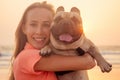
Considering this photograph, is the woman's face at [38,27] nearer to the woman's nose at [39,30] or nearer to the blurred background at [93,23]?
the woman's nose at [39,30]

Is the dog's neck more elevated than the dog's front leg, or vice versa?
the dog's neck

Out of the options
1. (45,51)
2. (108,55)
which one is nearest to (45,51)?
(45,51)

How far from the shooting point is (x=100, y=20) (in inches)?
164

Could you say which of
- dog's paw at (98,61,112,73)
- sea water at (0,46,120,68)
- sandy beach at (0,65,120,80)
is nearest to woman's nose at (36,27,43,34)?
dog's paw at (98,61,112,73)

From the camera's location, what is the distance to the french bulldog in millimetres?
1494

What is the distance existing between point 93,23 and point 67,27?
2750 millimetres

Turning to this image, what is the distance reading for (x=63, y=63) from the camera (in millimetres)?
1514

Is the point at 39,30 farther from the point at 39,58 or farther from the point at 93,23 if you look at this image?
the point at 93,23

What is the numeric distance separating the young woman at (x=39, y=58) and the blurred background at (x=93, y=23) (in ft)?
6.18

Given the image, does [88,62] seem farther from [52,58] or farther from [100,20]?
[100,20]

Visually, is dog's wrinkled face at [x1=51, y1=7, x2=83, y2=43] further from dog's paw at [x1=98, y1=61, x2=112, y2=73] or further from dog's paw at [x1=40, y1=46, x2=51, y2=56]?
dog's paw at [x1=98, y1=61, x2=112, y2=73]

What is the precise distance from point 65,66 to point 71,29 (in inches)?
6.6

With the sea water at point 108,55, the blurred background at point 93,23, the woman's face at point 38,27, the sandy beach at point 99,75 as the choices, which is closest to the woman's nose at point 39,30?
the woman's face at point 38,27

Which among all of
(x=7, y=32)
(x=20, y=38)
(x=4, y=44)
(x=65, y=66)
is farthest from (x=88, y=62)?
(x=4, y=44)
